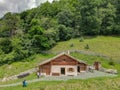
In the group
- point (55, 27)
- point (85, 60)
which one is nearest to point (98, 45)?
point (85, 60)

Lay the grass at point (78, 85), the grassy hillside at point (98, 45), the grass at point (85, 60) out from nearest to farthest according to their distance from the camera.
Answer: the grass at point (78, 85) → the grass at point (85, 60) → the grassy hillside at point (98, 45)

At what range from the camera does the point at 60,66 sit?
69.1m

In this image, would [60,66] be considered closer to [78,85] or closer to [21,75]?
[21,75]

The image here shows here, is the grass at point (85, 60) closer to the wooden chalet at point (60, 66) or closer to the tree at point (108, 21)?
the tree at point (108, 21)

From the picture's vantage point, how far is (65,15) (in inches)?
3939

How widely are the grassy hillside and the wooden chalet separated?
1360 cm

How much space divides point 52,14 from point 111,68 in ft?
135

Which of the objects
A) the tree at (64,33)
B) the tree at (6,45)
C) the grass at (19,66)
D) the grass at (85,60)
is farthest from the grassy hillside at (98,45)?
the tree at (6,45)

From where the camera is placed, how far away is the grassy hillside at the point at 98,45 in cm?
8204

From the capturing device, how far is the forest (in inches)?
3427

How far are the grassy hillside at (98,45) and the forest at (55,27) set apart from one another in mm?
2804

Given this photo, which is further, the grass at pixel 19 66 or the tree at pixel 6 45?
the tree at pixel 6 45

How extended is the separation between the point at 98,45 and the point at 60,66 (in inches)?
832

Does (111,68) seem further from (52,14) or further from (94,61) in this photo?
(52,14)
